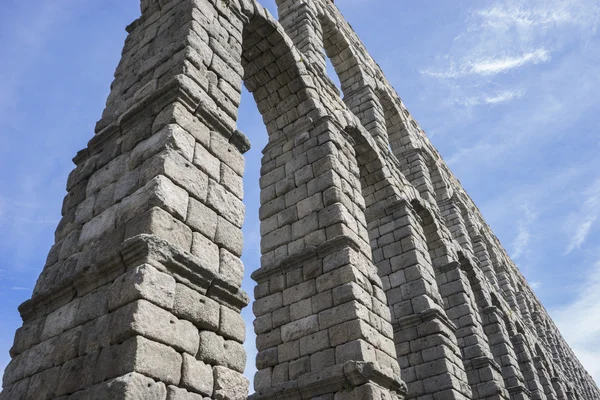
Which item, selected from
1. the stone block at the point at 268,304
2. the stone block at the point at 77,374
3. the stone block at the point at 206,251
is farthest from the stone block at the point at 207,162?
the stone block at the point at 268,304

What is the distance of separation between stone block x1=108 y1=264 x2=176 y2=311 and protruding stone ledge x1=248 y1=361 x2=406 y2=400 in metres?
2.78

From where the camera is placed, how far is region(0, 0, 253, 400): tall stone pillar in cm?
309

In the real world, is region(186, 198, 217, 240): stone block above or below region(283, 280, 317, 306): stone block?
below

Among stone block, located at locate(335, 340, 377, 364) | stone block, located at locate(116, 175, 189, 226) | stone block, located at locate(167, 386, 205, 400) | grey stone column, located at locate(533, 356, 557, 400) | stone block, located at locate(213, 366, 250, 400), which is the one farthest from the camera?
grey stone column, located at locate(533, 356, 557, 400)

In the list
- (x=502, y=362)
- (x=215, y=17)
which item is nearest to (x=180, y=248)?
(x=215, y=17)

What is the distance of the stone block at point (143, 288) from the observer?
3137 millimetres

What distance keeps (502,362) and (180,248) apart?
11515 mm

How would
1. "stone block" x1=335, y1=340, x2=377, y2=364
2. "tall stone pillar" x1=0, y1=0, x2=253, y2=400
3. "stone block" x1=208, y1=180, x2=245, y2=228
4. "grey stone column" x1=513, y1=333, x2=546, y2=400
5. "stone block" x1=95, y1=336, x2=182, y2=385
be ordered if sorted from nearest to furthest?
"stone block" x1=95, y1=336, x2=182, y2=385 < "tall stone pillar" x1=0, y1=0, x2=253, y2=400 < "stone block" x1=208, y1=180, x2=245, y2=228 < "stone block" x1=335, y1=340, x2=377, y2=364 < "grey stone column" x1=513, y1=333, x2=546, y2=400

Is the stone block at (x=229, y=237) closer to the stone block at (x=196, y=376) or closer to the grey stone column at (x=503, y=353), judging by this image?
the stone block at (x=196, y=376)

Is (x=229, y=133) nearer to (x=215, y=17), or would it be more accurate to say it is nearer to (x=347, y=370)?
(x=215, y=17)

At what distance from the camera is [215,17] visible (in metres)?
5.95

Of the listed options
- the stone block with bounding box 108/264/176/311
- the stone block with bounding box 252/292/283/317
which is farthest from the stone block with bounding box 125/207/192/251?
the stone block with bounding box 252/292/283/317

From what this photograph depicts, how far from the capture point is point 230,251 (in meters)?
4.15

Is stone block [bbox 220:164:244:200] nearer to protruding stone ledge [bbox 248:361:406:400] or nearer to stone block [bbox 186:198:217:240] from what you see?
stone block [bbox 186:198:217:240]
